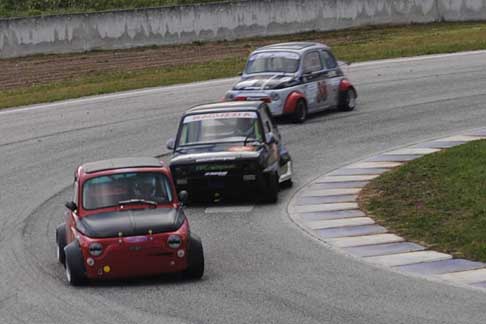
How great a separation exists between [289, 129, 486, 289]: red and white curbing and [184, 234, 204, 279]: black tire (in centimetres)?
227

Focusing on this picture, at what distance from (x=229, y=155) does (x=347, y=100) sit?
11.2m

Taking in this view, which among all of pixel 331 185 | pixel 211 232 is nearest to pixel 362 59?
pixel 331 185

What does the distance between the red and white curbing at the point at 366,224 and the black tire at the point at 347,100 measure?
533cm

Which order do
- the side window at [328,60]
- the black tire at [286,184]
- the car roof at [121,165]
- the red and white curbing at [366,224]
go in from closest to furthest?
the red and white curbing at [366,224] < the car roof at [121,165] < the black tire at [286,184] < the side window at [328,60]

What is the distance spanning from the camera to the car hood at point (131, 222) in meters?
14.7

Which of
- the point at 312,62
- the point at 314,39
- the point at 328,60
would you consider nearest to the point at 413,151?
the point at 312,62

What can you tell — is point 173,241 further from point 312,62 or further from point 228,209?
point 312,62

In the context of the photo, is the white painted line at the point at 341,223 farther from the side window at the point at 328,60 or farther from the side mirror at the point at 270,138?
the side window at the point at 328,60

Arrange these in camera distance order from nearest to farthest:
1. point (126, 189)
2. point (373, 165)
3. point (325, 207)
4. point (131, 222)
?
point (131, 222), point (126, 189), point (325, 207), point (373, 165)

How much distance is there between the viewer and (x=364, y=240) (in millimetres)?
16953

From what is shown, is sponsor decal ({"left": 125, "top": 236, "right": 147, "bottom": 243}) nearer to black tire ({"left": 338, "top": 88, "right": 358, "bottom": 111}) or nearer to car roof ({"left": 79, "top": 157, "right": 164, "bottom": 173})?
car roof ({"left": 79, "top": 157, "right": 164, "bottom": 173})

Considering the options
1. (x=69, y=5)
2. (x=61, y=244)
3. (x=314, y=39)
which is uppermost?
(x=61, y=244)

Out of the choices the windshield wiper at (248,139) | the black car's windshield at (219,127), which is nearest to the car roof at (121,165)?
the windshield wiper at (248,139)

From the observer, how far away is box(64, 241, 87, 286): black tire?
575 inches
